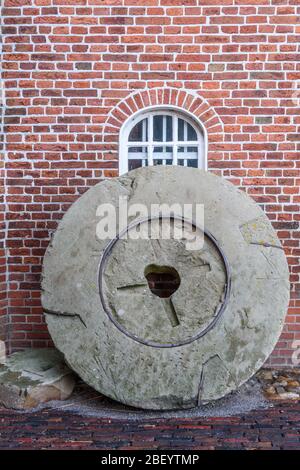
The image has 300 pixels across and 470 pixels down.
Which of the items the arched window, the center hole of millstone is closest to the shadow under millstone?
the center hole of millstone

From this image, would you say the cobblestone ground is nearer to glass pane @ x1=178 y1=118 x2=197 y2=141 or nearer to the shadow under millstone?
the shadow under millstone

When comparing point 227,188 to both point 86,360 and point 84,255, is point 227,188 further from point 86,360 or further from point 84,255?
point 86,360

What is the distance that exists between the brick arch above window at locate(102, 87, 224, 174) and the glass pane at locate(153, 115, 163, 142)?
5.2 inches

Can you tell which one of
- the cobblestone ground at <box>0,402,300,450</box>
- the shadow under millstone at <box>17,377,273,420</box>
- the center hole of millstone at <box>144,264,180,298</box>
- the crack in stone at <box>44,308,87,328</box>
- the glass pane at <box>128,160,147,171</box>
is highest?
the glass pane at <box>128,160,147,171</box>

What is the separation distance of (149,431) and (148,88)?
2.76 metres

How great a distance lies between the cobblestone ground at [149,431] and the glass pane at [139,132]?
2331mm

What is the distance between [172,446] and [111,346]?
2.69 feet

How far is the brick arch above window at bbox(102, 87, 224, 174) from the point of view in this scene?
466 centimetres

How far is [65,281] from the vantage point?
3928 mm

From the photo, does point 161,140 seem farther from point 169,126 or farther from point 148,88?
point 148,88

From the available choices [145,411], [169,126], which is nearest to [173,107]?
[169,126]

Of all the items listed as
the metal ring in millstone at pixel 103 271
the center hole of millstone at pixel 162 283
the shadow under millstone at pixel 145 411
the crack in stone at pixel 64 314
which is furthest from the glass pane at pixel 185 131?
the shadow under millstone at pixel 145 411

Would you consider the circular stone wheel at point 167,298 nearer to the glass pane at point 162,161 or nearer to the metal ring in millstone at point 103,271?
the metal ring in millstone at point 103,271

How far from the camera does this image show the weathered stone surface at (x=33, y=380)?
389 centimetres
